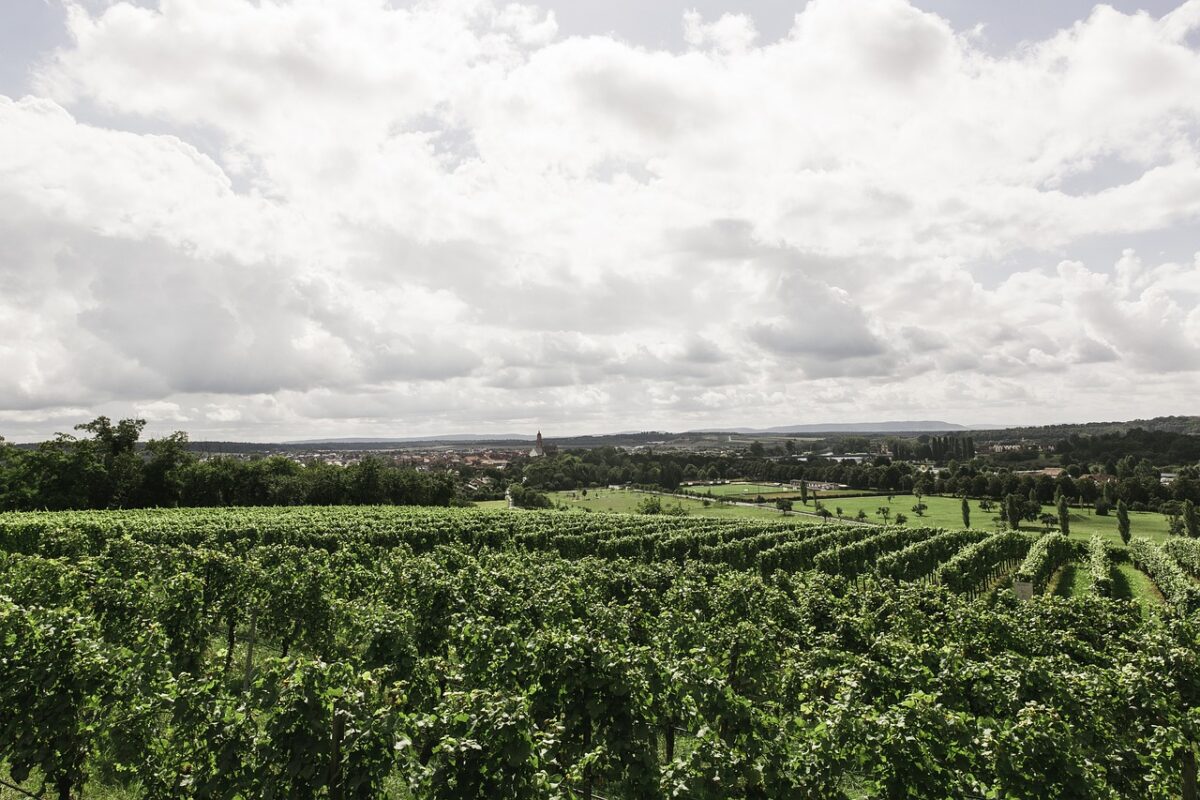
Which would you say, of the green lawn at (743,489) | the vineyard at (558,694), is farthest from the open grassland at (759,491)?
the vineyard at (558,694)

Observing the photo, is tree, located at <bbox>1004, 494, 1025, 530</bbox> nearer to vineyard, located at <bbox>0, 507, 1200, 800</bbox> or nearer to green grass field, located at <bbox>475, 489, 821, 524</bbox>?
green grass field, located at <bbox>475, 489, 821, 524</bbox>

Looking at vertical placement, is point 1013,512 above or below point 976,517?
above

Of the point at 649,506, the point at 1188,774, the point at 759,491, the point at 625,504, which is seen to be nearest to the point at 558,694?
the point at 1188,774

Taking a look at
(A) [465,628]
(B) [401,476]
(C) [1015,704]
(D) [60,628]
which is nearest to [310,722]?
(A) [465,628]

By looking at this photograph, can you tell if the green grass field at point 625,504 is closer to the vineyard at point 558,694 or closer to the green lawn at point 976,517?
the green lawn at point 976,517

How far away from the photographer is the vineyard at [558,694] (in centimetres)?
656

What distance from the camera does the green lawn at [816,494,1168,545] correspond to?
265ft

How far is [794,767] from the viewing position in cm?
671

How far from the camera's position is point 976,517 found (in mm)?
94250

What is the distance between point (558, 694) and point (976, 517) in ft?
356

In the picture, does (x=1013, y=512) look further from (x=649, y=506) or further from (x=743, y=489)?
(x=743, y=489)

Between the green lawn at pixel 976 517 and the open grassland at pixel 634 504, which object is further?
the open grassland at pixel 634 504

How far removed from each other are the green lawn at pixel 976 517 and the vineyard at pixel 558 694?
77.8 m

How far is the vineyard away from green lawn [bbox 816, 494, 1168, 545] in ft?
255
